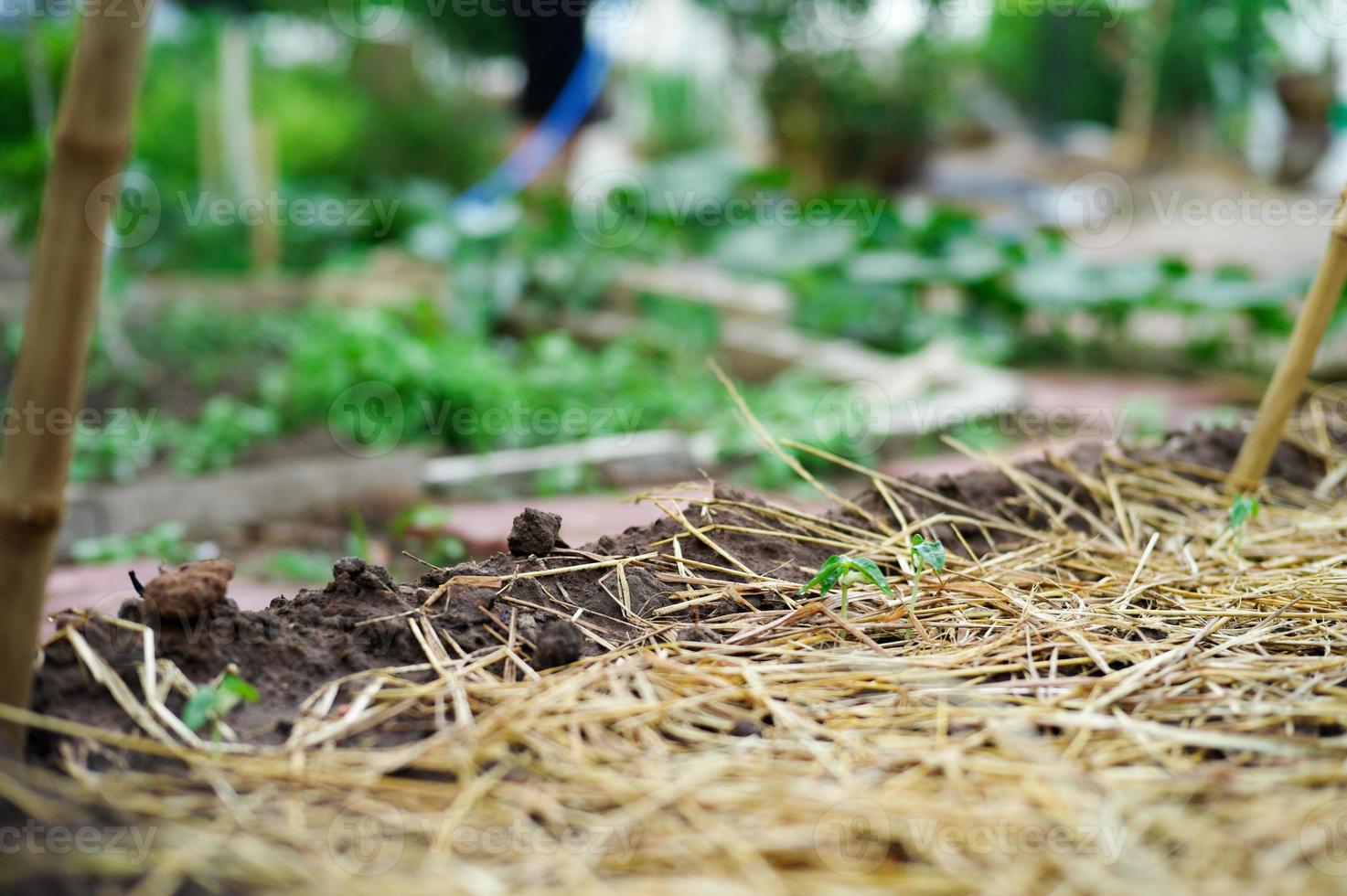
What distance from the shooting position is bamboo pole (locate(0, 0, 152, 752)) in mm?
1153

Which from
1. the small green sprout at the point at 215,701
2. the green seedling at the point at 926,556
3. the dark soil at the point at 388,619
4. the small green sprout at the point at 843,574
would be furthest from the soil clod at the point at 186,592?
the green seedling at the point at 926,556

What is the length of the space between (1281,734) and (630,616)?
2.65 ft

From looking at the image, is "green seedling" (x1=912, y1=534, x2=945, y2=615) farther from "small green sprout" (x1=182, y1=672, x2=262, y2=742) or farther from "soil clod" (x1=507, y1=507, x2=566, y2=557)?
"small green sprout" (x1=182, y1=672, x2=262, y2=742)

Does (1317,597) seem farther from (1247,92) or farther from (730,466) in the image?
(1247,92)

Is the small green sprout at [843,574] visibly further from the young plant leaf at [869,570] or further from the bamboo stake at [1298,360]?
the bamboo stake at [1298,360]

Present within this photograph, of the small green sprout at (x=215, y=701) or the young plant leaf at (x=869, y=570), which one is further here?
the young plant leaf at (x=869, y=570)

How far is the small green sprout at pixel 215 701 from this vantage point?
128cm

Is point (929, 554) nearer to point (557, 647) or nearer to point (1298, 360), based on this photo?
point (557, 647)

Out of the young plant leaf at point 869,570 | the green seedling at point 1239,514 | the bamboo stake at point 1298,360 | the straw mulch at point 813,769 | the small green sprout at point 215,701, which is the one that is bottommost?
the straw mulch at point 813,769

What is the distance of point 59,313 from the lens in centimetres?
119

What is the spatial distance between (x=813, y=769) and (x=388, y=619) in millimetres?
610

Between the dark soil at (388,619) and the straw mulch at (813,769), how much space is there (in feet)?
0.15

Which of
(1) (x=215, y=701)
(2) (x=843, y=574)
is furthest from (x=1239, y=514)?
(1) (x=215, y=701)

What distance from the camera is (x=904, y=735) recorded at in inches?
51.8
